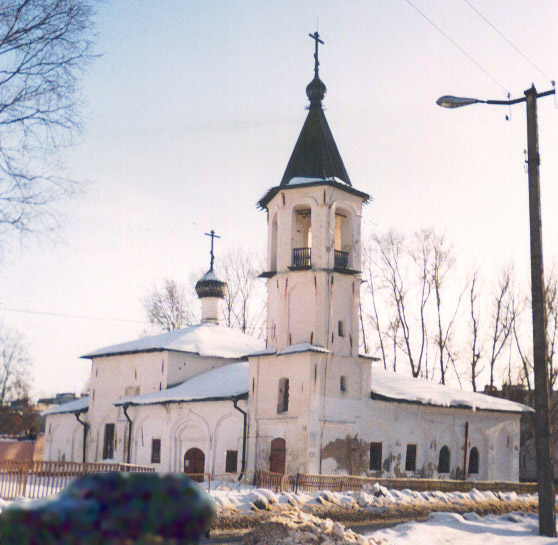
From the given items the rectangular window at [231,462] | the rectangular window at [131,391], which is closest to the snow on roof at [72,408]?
the rectangular window at [131,391]

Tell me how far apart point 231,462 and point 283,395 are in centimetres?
352

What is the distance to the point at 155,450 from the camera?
31.5 metres

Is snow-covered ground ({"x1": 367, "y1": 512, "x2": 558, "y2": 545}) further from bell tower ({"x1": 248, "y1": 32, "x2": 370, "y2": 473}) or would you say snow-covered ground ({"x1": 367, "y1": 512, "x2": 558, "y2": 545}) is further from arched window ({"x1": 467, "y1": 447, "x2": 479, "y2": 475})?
arched window ({"x1": 467, "y1": 447, "x2": 479, "y2": 475})

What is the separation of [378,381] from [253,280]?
18.6 m

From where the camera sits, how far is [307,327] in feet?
94.0

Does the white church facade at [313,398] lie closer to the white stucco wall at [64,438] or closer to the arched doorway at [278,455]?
the arched doorway at [278,455]

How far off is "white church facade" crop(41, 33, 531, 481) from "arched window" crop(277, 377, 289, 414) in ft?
0.13

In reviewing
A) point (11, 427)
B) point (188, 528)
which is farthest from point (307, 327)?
point (11, 427)

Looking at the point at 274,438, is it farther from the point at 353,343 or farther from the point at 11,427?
the point at 11,427

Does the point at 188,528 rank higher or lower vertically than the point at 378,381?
lower

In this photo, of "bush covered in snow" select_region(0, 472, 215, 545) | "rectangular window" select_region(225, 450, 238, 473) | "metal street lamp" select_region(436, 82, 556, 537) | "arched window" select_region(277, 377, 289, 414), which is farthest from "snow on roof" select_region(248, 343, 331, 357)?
"bush covered in snow" select_region(0, 472, 215, 545)

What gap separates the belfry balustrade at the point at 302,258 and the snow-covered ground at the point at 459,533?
13.6 m

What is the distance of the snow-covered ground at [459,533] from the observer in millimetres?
12938

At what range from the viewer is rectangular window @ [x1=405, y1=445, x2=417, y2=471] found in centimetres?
3021
